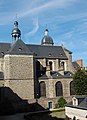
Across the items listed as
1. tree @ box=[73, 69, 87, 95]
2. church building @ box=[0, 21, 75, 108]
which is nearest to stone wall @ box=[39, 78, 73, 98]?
church building @ box=[0, 21, 75, 108]

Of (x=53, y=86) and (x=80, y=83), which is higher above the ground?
(x=80, y=83)

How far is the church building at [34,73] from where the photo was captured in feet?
134

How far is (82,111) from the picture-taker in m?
22.8

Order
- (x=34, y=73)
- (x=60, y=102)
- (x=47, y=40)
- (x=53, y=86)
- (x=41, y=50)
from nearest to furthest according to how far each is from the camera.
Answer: (x=60, y=102) → (x=34, y=73) → (x=53, y=86) → (x=41, y=50) → (x=47, y=40)

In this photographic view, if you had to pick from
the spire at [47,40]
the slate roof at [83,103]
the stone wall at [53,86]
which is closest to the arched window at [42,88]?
the stone wall at [53,86]

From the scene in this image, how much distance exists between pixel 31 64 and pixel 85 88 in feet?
35.0

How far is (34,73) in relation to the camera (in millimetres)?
43250

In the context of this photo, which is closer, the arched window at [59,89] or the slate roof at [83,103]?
the slate roof at [83,103]

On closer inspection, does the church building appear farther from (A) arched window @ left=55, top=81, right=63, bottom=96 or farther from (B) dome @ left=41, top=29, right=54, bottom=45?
(B) dome @ left=41, top=29, right=54, bottom=45

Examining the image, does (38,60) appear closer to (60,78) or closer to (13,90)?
(60,78)

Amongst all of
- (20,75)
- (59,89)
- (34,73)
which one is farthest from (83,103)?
(59,89)

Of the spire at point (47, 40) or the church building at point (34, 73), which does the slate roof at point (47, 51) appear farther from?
the spire at point (47, 40)

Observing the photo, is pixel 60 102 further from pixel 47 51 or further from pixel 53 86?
pixel 47 51

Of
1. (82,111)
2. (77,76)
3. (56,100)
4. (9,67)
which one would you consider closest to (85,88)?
(77,76)
